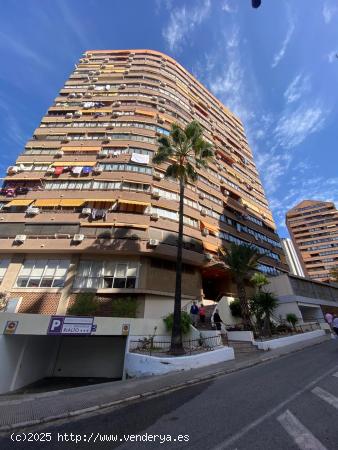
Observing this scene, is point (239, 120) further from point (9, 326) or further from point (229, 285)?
point (9, 326)

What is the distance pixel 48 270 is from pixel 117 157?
1427 centimetres

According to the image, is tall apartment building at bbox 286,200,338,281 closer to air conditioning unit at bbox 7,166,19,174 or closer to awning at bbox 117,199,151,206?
awning at bbox 117,199,151,206

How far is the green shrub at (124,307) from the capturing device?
55.5 feet

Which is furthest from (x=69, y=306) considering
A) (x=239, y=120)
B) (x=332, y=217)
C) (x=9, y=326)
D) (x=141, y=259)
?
(x=332, y=217)

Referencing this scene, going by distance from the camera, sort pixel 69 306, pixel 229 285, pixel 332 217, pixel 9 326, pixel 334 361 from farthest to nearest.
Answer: pixel 332 217, pixel 229 285, pixel 69 306, pixel 9 326, pixel 334 361

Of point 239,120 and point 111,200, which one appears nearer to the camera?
point 111,200

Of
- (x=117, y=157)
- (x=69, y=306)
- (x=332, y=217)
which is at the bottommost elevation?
(x=69, y=306)

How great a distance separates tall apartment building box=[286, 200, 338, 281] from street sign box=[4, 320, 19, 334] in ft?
276

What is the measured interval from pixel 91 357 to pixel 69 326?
5.03m

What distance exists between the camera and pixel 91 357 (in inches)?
625

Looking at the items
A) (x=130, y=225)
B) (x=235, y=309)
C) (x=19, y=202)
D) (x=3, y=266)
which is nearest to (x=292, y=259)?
(x=235, y=309)

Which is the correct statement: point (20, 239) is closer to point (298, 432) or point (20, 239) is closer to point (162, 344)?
point (162, 344)

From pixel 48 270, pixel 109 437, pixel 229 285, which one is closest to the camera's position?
pixel 109 437

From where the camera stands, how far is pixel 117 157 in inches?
1020
